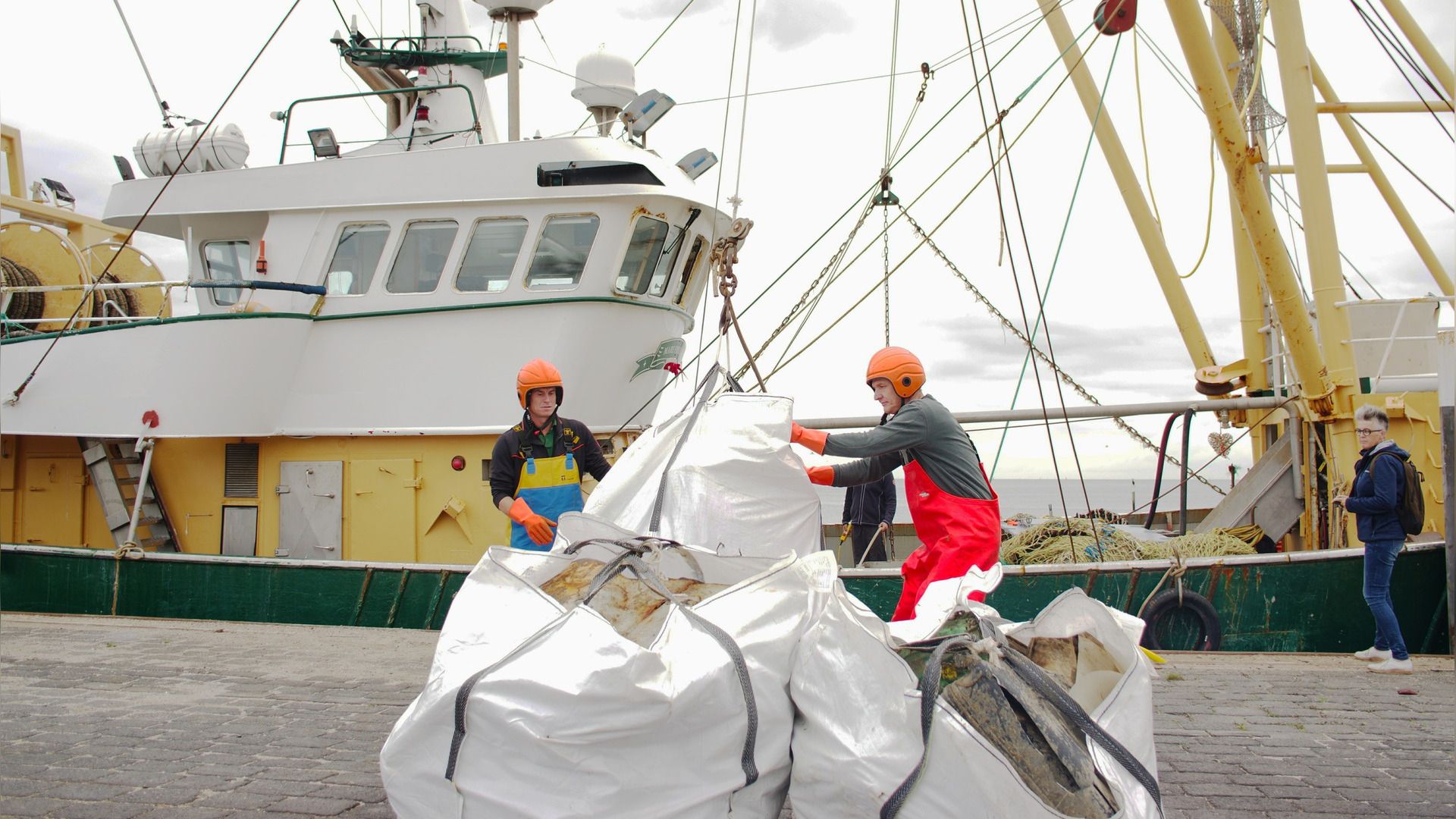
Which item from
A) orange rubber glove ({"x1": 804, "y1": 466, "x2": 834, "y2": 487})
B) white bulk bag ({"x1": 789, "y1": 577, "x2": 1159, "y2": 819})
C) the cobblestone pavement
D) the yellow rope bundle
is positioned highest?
orange rubber glove ({"x1": 804, "y1": 466, "x2": 834, "y2": 487})

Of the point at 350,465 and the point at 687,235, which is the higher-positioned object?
the point at 687,235

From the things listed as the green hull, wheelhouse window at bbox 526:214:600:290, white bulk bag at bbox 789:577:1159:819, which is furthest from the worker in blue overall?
wheelhouse window at bbox 526:214:600:290

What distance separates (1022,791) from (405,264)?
6631mm

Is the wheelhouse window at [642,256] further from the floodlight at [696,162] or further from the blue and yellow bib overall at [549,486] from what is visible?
the blue and yellow bib overall at [549,486]

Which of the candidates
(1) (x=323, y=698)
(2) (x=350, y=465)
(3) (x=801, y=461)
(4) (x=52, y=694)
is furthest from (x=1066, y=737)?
(2) (x=350, y=465)

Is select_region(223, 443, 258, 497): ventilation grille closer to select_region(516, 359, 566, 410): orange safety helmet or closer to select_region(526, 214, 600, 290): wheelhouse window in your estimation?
select_region(526, 214, 600, 290): wheelhouse window

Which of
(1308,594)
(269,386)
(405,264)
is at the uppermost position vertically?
(405,264)

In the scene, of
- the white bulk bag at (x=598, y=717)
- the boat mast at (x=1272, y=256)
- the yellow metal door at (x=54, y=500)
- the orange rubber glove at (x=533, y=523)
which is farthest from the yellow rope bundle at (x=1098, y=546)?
the yellow metal door at (x=54, y=500)

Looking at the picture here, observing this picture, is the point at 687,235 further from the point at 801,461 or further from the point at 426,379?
the point at 801,461

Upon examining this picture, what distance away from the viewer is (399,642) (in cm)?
651

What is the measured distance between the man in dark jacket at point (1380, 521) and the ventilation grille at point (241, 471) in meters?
7.65

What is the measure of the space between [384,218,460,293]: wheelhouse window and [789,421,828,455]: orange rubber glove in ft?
15.3

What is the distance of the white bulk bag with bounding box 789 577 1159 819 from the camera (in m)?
2.53

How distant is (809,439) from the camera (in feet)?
13.3
